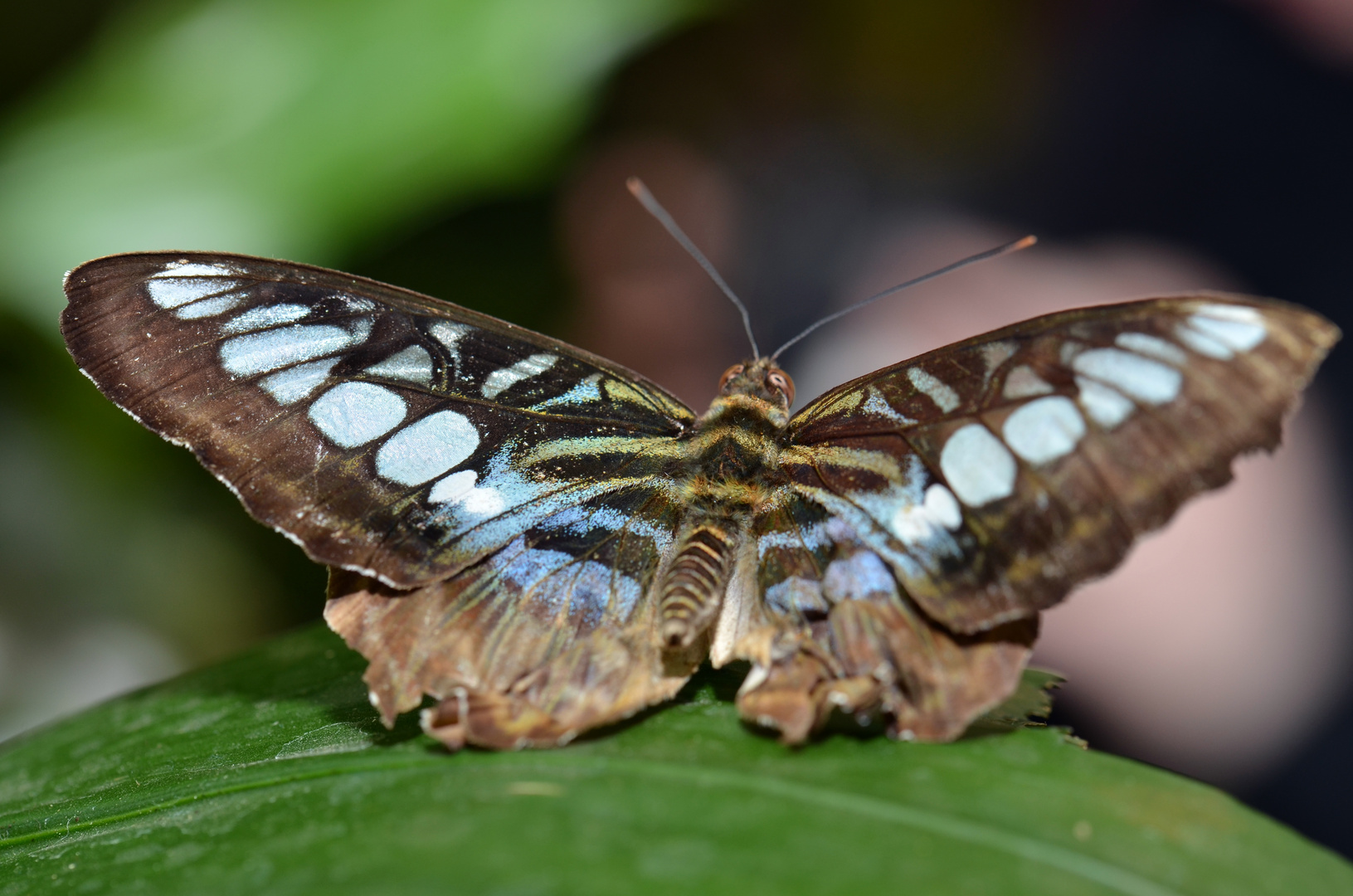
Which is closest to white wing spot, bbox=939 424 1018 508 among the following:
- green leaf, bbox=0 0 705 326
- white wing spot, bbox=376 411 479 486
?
white wing spot, bbox=376 411 479 486

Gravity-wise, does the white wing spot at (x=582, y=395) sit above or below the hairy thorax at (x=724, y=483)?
above

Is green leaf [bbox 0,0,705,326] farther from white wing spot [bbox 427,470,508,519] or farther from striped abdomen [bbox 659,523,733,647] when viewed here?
striped abdomen [bbox 659,523,733,647]

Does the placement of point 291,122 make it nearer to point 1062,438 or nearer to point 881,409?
point 881,409

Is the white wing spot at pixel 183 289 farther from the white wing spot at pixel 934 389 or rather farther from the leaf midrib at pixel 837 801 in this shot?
the white wing spot at pixel 934 389

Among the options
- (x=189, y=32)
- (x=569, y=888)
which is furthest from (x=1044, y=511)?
(x=189, y=32)

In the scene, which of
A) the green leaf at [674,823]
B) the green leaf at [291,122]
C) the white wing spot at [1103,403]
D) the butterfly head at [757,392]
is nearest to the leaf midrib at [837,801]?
the green leaf at [674,823]

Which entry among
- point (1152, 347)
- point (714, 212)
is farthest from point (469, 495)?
point (714, 212)
